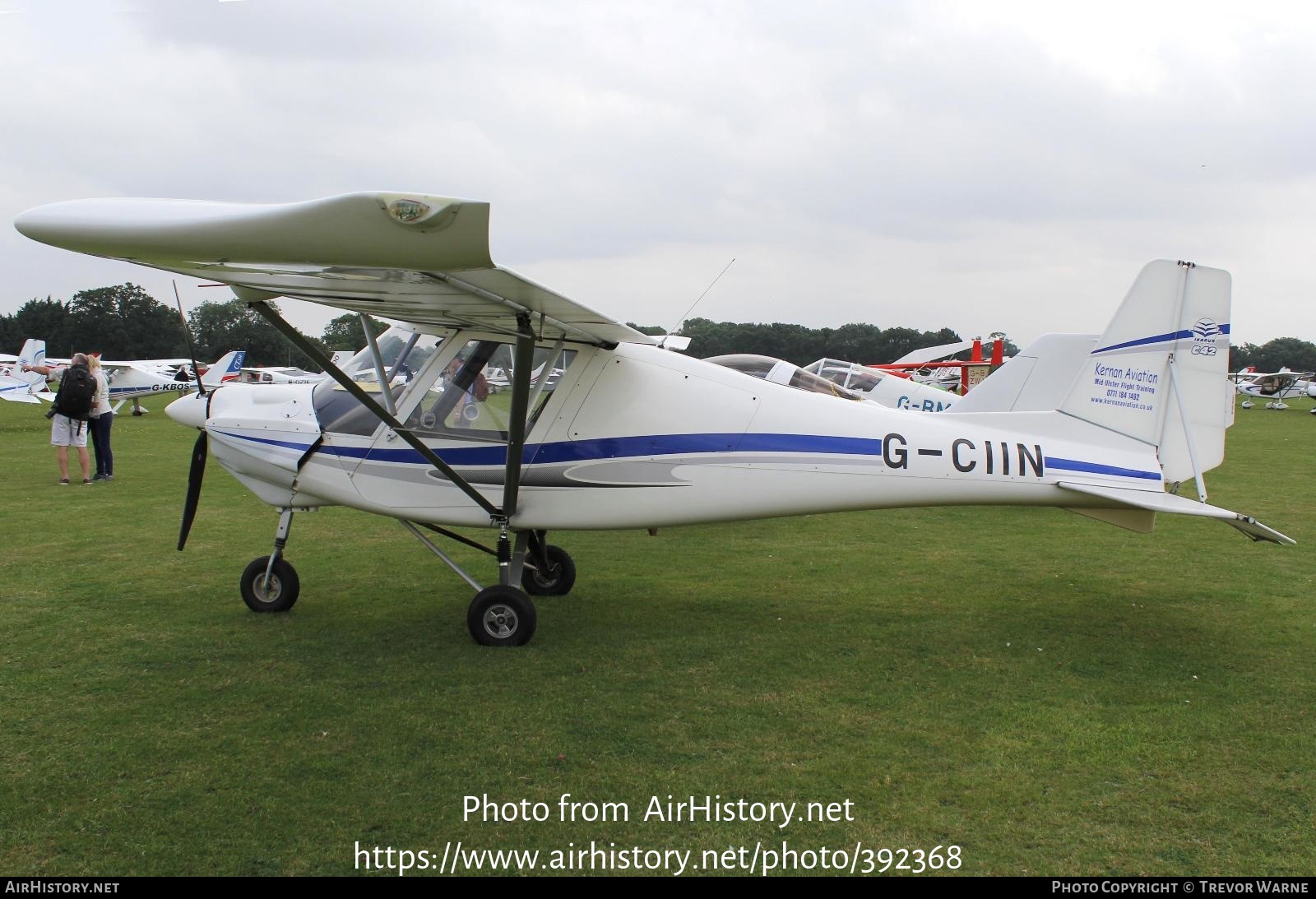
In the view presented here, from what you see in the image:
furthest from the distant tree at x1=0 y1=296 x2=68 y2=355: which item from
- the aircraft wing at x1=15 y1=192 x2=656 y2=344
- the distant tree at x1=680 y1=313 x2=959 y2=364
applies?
the aircraft wing at x1=15 y1=192 x2=656 y2=344

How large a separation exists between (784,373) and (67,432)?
1004 centimetres

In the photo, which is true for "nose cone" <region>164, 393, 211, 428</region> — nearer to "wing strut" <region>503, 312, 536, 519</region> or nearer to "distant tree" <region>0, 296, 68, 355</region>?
"wing strut" <region>503, 312, 536, 519</region>

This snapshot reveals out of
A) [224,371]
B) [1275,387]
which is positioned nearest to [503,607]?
[224,371]

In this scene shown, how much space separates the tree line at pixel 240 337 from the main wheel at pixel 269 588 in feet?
100

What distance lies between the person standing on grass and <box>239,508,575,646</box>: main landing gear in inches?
317

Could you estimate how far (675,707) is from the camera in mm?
4301

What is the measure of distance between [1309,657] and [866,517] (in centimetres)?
546

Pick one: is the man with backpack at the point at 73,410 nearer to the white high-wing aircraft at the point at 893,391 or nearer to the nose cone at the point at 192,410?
the nose cone at the point at 192,410

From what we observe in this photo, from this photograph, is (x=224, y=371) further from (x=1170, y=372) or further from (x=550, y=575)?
(x=1170, y=372)

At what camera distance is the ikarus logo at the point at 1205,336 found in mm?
5508

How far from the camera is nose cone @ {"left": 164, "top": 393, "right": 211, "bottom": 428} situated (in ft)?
19.9
